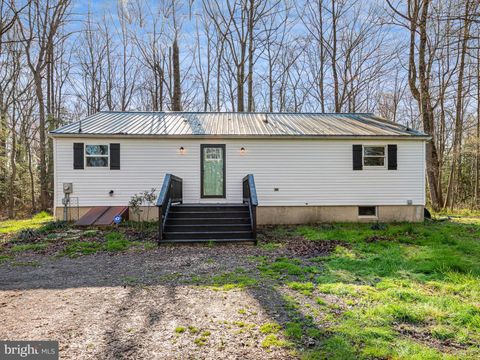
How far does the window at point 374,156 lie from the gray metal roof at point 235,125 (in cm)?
55

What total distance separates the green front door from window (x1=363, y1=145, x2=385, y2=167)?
5.26 metres

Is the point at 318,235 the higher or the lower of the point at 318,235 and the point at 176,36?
the lower

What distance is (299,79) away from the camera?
2133 cm

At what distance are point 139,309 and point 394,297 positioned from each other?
138 inches

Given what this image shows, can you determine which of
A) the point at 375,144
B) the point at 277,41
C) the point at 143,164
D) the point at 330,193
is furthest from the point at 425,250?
the point at 277,41

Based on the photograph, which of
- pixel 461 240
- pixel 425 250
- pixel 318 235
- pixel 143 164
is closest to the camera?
pixel 425 250

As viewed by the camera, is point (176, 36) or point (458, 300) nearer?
point (458, 300)

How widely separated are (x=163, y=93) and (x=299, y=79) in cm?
1014

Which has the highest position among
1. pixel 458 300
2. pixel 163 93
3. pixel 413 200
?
pixel 163 93

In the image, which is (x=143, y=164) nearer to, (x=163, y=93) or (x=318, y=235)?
(x=318, y=235)

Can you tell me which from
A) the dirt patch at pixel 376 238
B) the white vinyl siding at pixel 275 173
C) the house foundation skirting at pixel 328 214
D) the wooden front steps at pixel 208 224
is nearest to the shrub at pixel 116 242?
the wooden front steps at pixel 208 224

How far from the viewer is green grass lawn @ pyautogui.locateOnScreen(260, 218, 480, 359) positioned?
283 cm

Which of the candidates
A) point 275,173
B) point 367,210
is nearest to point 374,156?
point 367,210

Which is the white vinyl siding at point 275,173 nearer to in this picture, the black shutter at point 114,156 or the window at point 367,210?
the black shutter at point 114,156
